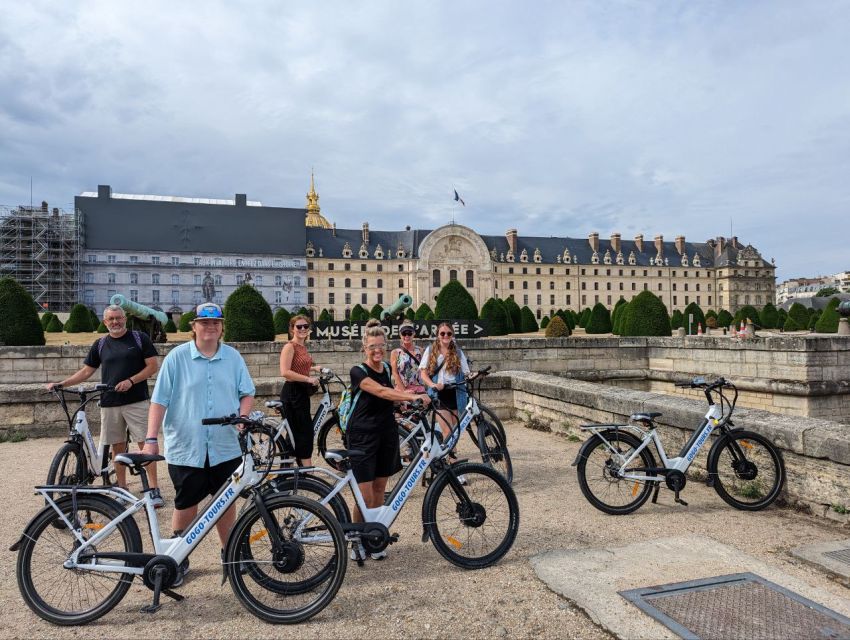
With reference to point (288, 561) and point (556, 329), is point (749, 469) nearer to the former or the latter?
point (288, 561)

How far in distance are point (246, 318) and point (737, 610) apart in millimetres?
13489

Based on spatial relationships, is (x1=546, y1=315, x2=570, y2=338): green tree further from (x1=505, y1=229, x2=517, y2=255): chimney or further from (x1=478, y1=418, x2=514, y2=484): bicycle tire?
(x1=505, y1=229, x2=517, y2=255): chimney

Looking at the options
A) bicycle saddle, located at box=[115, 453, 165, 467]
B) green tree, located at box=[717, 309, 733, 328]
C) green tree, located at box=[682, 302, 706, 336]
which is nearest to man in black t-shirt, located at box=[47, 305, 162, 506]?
bicycle saddle, located at box=[115, 453, 165, 467]

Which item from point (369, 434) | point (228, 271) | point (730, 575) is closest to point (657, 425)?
point (730, 575)

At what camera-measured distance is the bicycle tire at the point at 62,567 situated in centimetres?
317

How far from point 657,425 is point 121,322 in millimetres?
5365

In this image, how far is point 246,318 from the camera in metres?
14.9

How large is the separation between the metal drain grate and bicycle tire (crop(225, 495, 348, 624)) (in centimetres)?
306

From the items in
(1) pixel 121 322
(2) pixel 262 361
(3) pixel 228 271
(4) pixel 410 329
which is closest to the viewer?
(1) pixel 121 322

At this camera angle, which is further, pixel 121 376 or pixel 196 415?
pixel 121 376

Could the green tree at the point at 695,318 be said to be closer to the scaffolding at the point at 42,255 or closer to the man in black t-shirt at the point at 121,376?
the man in black t-shirt at the point at 121,376

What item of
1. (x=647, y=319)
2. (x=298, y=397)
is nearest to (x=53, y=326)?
(x=647, y=319)

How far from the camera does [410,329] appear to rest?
260 inches

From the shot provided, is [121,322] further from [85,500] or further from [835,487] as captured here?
[835,487]
